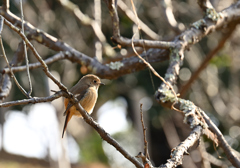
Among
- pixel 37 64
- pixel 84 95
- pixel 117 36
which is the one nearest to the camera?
pixel 117 36

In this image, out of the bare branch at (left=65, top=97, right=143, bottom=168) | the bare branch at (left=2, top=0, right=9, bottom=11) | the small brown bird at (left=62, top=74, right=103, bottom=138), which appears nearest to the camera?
the bare branch at (left=65, top=97, right=143, bottom=168)

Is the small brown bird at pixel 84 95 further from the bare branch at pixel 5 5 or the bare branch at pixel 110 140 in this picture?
the bare branch at pixel 110 140

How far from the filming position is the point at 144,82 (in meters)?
9.17

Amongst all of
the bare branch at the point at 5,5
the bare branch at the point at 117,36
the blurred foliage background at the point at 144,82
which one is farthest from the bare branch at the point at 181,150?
the blurred foliage background at the point at 144,82

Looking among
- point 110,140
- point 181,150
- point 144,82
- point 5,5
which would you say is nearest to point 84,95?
point 5,5

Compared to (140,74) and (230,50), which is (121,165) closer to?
(140,74)

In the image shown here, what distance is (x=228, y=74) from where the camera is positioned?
829 cm

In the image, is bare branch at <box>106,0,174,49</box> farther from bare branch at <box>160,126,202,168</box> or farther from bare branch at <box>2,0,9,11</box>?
bare branch at <box>2,0,9,11</box>

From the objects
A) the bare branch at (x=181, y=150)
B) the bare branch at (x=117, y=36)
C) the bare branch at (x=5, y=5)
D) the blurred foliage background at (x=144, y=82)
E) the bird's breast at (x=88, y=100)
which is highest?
the blurred foliage background at (x=144, y=82)

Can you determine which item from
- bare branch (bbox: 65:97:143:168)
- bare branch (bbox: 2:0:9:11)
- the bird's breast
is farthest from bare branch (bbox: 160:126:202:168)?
bare branch (bbox: 2:0:9:11)

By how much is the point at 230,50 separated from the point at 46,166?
6909 millimetres

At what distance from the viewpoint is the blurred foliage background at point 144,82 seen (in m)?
7.39

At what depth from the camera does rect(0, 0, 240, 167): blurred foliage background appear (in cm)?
739

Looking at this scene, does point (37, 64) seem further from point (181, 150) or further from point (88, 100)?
point (181, 150)
